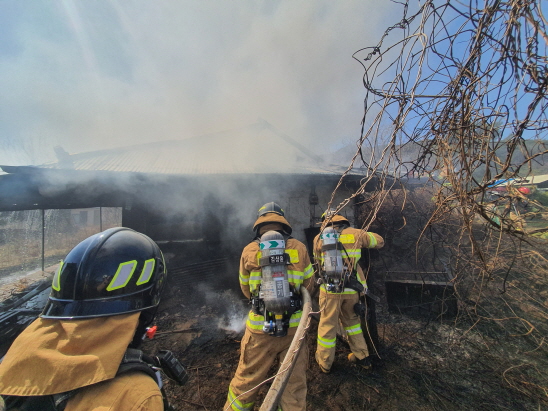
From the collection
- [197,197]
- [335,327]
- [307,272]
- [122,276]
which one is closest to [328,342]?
[335,327]

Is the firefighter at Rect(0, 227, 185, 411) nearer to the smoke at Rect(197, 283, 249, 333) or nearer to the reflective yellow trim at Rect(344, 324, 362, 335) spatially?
the reflective yellow trim at Rect(344, 324, 362, 335)

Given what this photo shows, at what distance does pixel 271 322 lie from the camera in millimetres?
2574

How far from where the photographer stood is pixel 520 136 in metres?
1.33

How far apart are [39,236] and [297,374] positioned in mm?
27541

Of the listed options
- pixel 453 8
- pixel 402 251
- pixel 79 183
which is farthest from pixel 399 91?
pixel 402 251

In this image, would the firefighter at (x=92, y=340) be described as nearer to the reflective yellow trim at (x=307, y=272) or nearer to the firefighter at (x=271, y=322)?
the firefighter at (x=271, y=322)

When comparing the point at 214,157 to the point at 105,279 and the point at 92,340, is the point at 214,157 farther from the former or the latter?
the point at 92,340

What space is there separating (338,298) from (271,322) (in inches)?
59.6

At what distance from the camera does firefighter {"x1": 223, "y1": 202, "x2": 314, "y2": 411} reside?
2504 mm

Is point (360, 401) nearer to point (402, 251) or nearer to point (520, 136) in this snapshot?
point (520, 136)

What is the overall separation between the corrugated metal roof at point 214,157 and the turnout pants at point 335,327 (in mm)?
3689

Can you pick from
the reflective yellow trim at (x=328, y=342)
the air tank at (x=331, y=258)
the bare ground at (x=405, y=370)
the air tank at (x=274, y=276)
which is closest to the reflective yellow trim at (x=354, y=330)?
the reflective yellow trim at (x=328, y=342)

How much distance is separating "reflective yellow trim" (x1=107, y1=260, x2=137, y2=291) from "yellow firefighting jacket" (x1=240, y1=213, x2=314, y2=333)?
1682mm

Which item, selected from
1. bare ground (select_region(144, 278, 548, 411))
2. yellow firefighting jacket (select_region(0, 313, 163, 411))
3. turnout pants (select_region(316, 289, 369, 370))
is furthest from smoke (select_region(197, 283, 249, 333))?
yellow firefighting jacket (select_region(0, 313, 163, 411))
